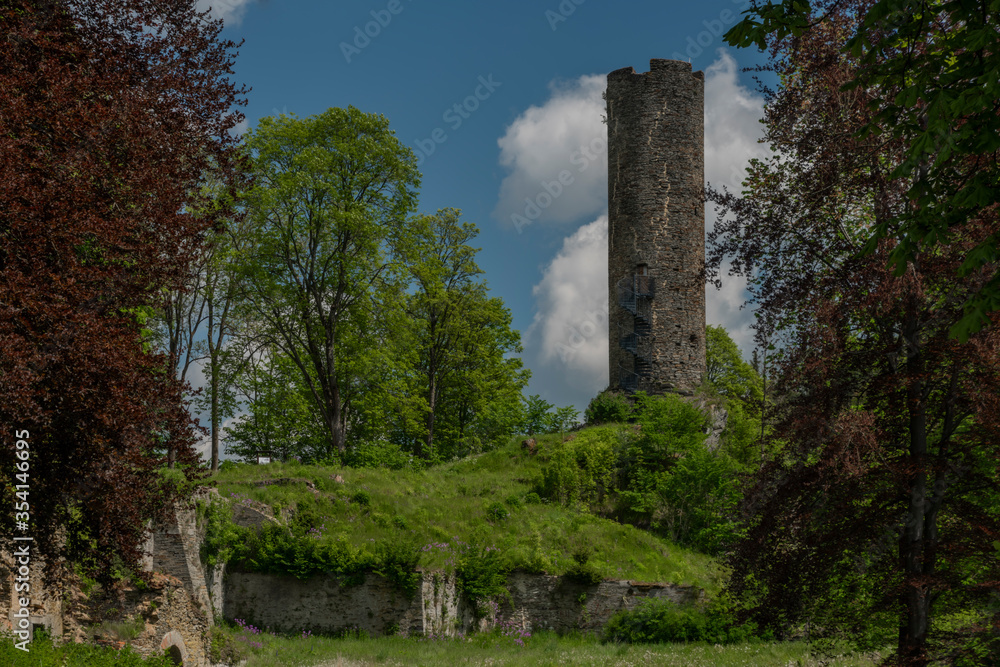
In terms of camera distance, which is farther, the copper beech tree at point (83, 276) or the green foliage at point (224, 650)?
the green foliage at point (224, 650)

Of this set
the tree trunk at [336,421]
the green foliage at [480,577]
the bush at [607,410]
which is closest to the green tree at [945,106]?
the green foliage at [480,577]

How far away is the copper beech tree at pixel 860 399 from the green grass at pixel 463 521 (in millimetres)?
10462

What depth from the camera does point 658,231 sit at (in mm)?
33531

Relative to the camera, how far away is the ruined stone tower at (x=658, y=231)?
33.3 meters

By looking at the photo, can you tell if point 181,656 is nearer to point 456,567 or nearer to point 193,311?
point 456,567

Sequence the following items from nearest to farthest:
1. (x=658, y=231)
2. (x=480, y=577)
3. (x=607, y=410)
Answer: (x=480, y=577)
(x=607, y=410)
(x=658, y=231)

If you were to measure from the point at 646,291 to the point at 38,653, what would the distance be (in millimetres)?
27944

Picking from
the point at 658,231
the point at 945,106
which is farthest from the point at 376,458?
the point at 945,106

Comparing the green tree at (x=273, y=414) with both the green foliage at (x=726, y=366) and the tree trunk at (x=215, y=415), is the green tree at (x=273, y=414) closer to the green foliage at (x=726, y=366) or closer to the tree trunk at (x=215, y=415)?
the tree trunk at (x=215, y=415)

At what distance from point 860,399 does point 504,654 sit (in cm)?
1052

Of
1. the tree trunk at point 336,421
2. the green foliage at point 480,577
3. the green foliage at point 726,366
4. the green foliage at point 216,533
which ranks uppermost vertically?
the green foliage at point 726,366

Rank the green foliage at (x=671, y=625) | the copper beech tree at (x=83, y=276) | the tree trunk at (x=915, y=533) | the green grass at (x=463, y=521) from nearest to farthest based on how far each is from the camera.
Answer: the copper beech tree at (x=83, y=276)
the tree trunk at (x=915, y=533)
the green foliage at (x=671, y=625)
the green grass at (x=463, y=521)

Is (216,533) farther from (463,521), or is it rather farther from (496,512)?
(496,512)

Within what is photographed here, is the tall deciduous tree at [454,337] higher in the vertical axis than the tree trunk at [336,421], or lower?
higher
